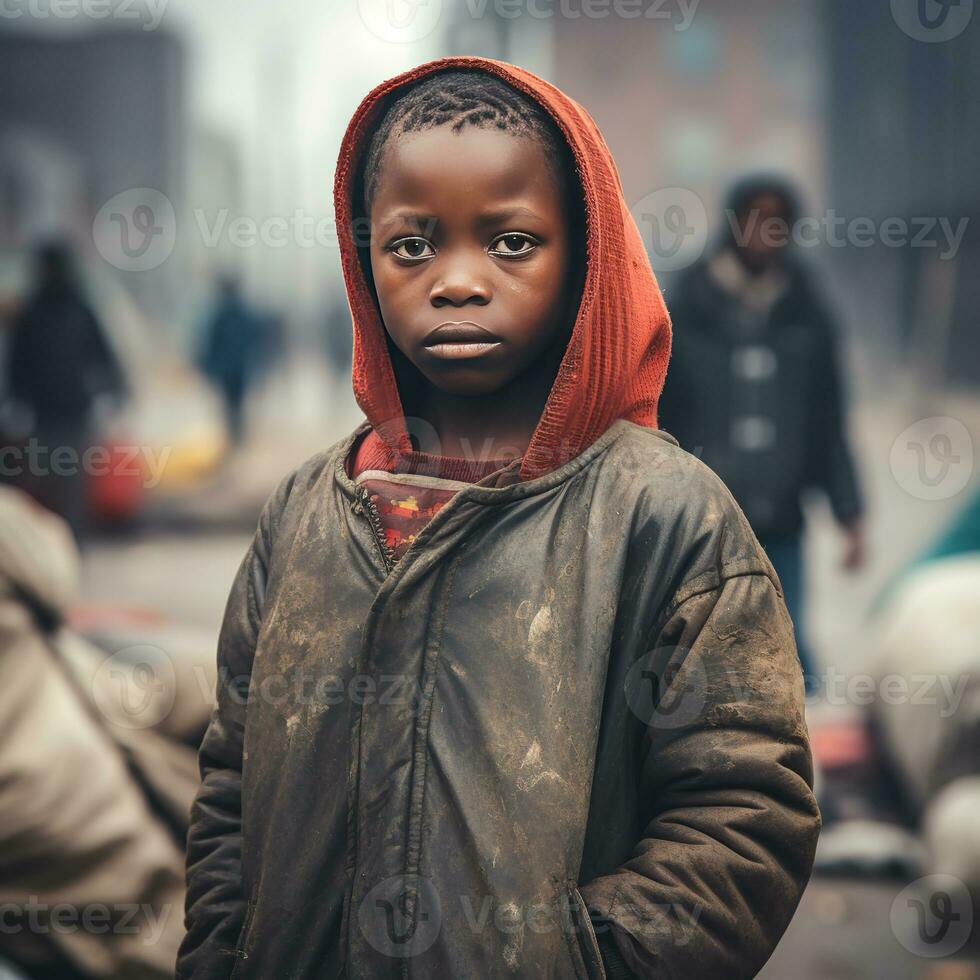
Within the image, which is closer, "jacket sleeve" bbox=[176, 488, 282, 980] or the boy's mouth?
the boy's mouth

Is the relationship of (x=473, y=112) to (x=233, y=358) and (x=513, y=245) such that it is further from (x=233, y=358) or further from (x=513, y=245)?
(x=233, y=358)

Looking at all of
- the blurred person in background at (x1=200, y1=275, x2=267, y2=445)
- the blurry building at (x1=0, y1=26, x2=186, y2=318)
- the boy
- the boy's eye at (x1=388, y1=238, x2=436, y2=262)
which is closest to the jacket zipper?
the boy

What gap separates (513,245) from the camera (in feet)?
4.26

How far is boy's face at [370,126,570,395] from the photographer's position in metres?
1.28

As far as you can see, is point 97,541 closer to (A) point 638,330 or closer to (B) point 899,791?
(B) point 899,791

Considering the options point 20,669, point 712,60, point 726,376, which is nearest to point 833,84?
point 712,60

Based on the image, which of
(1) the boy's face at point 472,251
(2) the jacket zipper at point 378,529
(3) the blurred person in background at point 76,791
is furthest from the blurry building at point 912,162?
(2) the jacket zipper at point 378,529

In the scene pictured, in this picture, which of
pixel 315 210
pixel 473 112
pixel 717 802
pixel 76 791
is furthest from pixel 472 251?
pixel 315 210

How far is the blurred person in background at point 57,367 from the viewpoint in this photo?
20.4ft

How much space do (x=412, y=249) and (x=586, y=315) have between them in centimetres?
21

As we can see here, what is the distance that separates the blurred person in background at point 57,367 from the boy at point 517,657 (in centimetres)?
520

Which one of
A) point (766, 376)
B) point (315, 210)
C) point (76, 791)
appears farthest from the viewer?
point (315, 210)

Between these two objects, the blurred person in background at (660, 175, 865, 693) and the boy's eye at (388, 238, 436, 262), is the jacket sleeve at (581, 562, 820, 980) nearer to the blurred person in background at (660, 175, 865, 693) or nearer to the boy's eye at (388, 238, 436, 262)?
the boy's eye at (388, 238, 436, 262)

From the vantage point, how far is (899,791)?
170 inches
